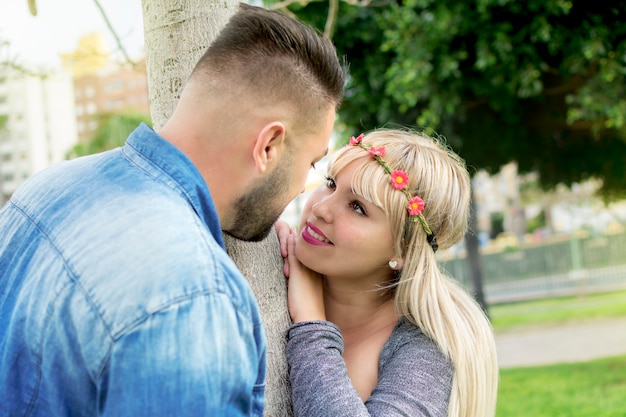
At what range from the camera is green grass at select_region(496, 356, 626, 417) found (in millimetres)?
6594

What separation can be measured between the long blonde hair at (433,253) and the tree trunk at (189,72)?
402 millimetres

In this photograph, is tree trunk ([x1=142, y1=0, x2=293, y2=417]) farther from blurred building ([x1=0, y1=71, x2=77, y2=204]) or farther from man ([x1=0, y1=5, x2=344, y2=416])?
blurred building ([x1=0, y1=71, x2=77, y2=204])

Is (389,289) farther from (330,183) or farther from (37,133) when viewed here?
(37,133)

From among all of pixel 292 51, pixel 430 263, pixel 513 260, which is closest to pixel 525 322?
pixel 513 260

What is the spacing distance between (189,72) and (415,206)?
779mm

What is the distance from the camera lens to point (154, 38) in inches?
78.4

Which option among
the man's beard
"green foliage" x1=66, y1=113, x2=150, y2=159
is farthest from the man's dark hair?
"green foliage" x1=66, y1=113, x2=150, y2=159

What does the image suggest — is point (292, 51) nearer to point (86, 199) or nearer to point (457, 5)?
point (86, 199)

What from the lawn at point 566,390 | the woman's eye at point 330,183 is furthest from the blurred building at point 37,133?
the woman's eye at point 330,183

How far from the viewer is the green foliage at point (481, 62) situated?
6930mm

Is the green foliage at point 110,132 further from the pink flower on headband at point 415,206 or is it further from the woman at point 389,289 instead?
the pink flower on headband at point 415,206

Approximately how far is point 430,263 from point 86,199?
125 centimetres

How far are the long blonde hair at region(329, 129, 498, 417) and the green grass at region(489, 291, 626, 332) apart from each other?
10.3m

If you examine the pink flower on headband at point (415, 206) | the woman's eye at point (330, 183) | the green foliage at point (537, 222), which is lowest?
the green foliage at point (537, 222)
